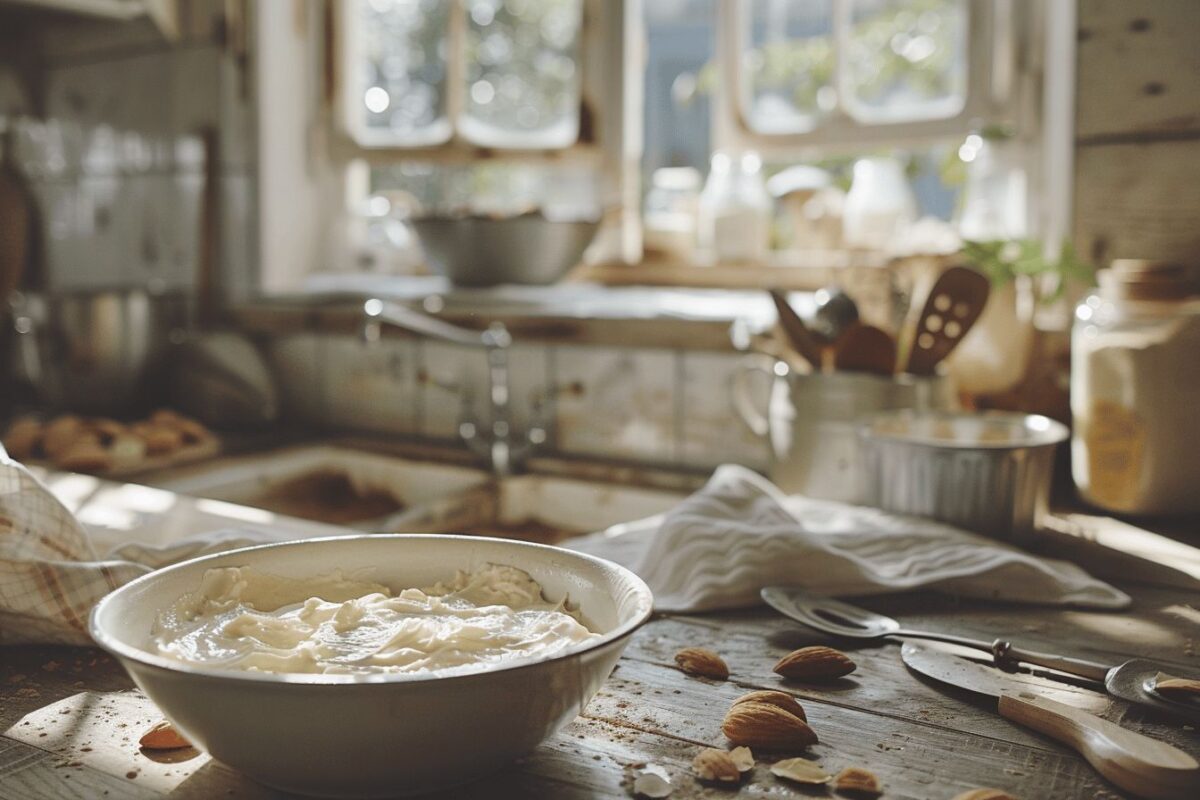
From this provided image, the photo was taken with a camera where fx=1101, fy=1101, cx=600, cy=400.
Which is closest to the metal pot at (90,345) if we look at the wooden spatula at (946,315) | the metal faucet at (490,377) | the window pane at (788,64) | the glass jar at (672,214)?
the metal faucet at (490,377)

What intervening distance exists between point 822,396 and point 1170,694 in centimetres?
66

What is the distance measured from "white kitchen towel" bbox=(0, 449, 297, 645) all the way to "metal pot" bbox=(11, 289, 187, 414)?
1.38 metres

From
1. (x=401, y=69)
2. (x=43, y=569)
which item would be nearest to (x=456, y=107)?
(x=401, y=69)

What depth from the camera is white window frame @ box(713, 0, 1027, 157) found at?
5.71 feet

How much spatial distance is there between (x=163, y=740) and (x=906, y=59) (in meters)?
1.63

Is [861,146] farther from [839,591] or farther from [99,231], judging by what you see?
[99,231]

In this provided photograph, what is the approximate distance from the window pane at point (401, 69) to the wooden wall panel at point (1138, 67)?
1248 millimetres

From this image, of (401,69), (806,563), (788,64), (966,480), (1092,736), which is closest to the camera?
(1092,736)

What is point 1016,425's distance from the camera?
1.22 m

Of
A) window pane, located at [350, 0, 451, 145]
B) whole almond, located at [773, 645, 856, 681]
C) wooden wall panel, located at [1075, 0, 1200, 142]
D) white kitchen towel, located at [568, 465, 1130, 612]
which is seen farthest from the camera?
window pane, located at [350, 0, 451, 145]

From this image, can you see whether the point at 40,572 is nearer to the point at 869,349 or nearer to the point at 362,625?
the point at 362,625

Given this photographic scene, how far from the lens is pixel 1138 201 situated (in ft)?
4.93

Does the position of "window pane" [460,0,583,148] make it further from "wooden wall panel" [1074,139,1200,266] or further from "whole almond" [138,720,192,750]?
"whole almond" [138,720,192,750]

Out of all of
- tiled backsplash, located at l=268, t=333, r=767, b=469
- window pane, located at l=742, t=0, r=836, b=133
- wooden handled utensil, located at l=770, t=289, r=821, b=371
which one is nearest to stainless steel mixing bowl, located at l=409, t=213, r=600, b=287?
tiled backsplash, located at l=268, t=333, r=767, b=469
